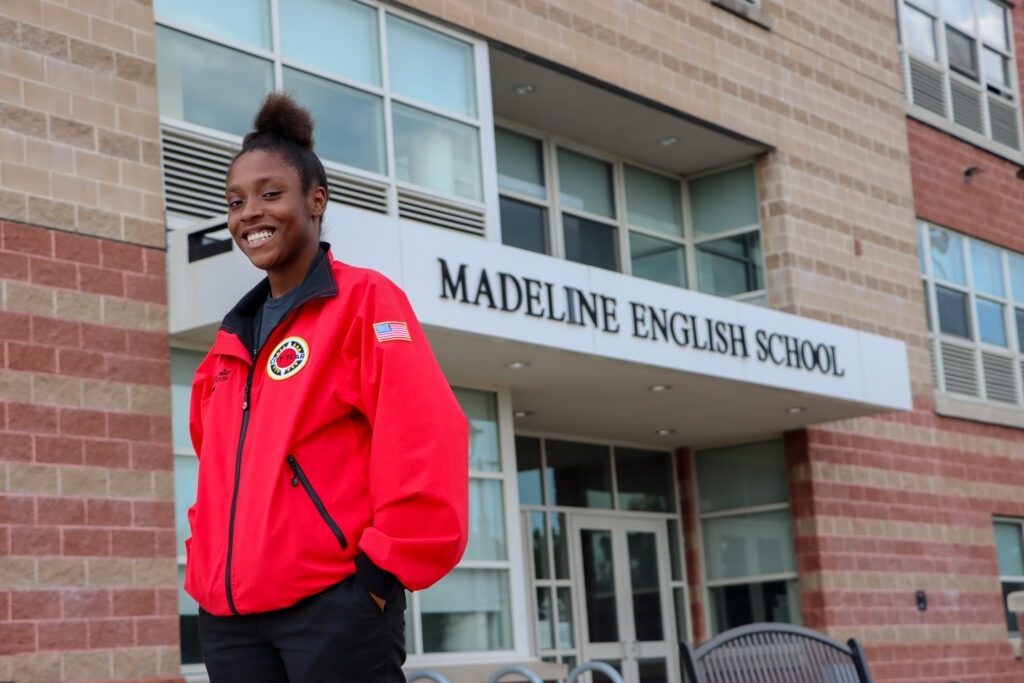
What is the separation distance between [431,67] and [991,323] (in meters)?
9.42

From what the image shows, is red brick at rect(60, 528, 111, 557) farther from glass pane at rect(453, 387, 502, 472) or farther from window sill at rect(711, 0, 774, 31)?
window sill at rect(711, 0, 774, 31)

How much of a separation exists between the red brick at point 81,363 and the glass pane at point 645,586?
311 inches

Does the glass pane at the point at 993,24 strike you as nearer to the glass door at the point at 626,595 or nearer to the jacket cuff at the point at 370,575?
the glass door at the point at 626,595

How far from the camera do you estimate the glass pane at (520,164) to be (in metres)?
14.1

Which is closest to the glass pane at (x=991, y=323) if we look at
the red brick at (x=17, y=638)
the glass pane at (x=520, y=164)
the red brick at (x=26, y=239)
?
the glass pane at (x=520, y=164)

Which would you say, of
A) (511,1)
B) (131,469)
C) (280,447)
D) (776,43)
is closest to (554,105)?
(511,1)

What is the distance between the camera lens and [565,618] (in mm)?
14688

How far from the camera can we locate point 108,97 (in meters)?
9.27

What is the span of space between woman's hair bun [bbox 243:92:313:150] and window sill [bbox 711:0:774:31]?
1190 centimetres

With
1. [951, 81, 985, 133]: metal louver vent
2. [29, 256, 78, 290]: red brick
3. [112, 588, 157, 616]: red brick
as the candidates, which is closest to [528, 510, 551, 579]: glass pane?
[112, 588, 157, 616]: red brick

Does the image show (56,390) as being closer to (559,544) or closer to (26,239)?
(26,239)

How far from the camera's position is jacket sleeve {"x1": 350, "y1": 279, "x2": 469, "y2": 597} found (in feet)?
9.21

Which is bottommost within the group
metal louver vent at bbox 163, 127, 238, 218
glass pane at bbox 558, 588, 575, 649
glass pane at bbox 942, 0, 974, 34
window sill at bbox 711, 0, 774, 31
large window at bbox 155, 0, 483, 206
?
glass pane at bbox 558, 588, 575, 649

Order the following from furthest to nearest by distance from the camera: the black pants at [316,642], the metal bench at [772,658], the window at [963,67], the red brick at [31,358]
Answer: the window at [963,67]
the red brick at [31,358]
the metal bench at [772,658]
the black pants at [316,642]
